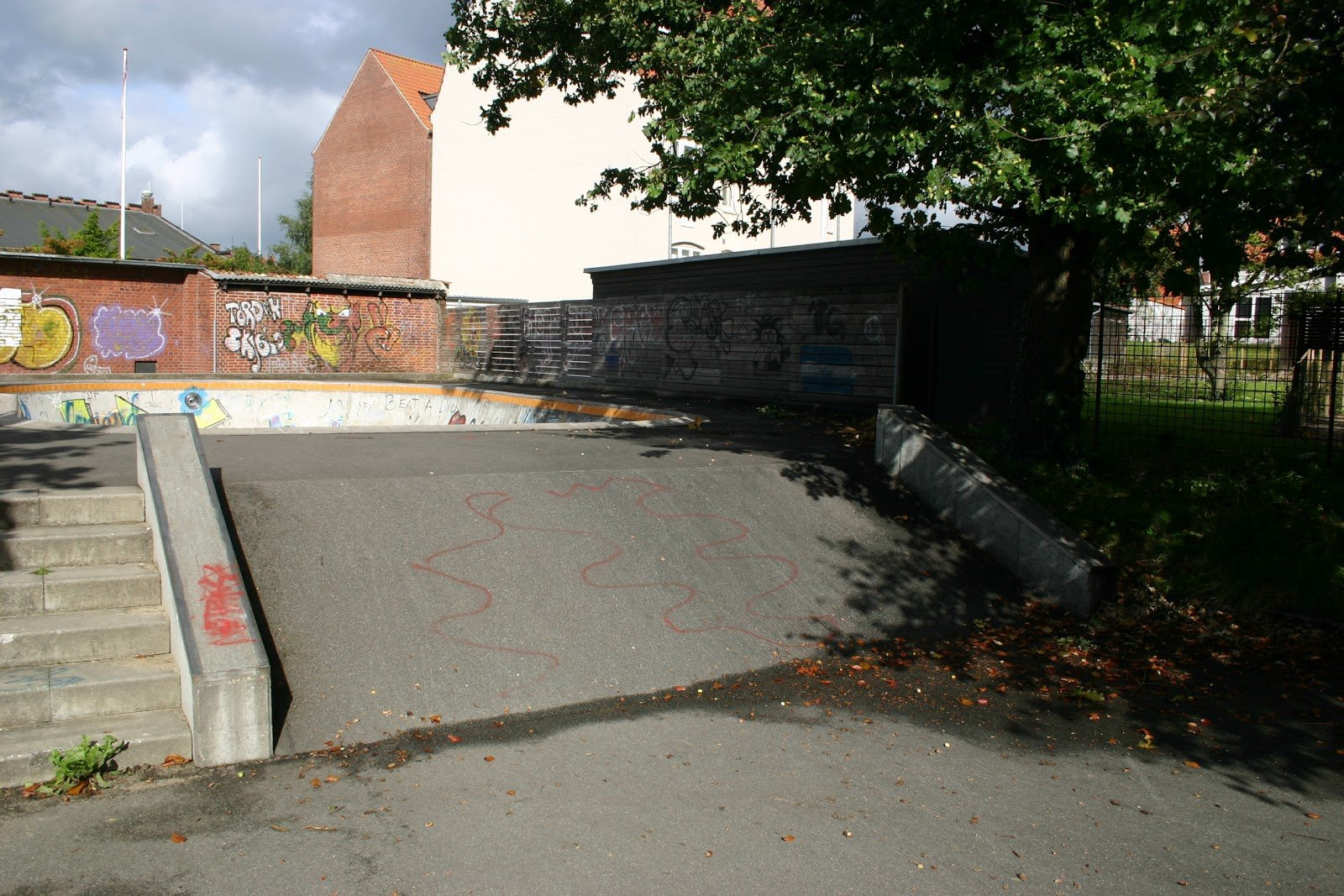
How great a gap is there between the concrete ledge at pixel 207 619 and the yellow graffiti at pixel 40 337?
22.9 metres

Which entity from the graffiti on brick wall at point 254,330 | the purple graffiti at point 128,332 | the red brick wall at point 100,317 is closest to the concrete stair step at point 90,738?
the red brick wall at point 100,317

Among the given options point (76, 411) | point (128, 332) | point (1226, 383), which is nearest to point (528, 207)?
point (128, 332)

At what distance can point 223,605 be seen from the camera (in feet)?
16.9

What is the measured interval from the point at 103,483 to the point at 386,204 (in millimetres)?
36932

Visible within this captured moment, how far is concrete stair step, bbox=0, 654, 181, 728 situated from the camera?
15.6 ft

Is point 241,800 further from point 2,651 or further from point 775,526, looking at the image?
point 775,526

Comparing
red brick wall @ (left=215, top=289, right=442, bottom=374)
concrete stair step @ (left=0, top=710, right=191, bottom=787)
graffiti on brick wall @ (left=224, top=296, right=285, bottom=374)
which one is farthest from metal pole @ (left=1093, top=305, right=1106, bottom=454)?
graffiti on brick wall @ (left=224, top=296, right=285, bottom=374)

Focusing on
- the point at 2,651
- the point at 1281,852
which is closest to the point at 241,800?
the point at 2,651

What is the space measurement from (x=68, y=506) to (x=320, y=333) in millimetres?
24032

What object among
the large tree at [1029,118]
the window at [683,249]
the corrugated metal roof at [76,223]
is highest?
the corrugated metal roof at [76,223]

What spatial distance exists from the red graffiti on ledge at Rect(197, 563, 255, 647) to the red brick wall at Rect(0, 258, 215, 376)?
2425 centimetres

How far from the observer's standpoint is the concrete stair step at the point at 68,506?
20.0ft

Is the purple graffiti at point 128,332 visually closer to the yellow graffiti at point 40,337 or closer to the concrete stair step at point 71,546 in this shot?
the yellow graffiti at point 40,337

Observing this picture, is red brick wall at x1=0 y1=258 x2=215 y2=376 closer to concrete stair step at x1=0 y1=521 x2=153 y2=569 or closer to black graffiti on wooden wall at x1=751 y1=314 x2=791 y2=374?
black graffiti on wooden wall at x1=751 y1=314 x2=791 y2=374
